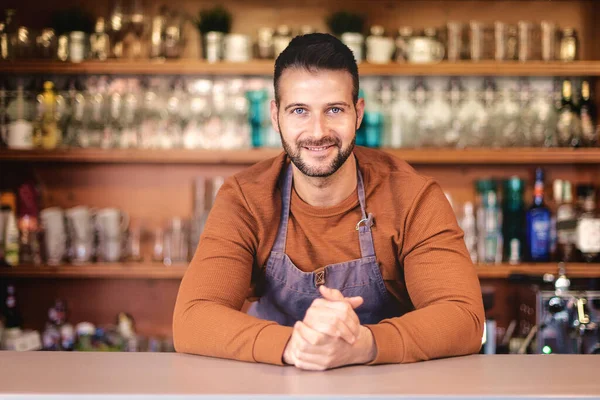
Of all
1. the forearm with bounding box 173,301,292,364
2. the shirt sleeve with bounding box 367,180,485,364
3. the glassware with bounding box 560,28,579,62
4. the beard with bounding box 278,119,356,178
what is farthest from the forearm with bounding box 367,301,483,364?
the glassware with bounding box 560,28,579,62

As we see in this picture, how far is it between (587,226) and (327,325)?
1.87m

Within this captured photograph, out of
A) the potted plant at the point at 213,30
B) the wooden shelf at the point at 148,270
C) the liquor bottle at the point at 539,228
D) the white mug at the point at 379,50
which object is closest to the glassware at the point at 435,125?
the white mug at the point at 379,50

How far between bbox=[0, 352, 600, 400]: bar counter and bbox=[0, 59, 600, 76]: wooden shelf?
174cm

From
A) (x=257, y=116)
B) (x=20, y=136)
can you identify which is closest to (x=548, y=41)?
(x=257, y=116)

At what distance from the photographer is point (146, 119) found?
2.71m

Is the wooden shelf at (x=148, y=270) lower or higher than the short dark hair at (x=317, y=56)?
lower

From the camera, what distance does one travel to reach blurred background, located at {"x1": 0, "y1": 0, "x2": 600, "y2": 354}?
2.66m

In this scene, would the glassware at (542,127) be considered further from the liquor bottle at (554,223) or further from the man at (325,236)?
the man at (325,236)

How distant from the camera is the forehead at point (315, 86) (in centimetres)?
138

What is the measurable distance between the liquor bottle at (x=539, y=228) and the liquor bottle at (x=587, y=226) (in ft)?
0.39

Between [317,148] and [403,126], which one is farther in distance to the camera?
[403,126]

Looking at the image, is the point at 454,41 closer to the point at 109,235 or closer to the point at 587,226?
the point at 587,226

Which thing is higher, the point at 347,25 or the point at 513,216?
the point at 347,25

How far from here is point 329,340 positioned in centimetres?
99
